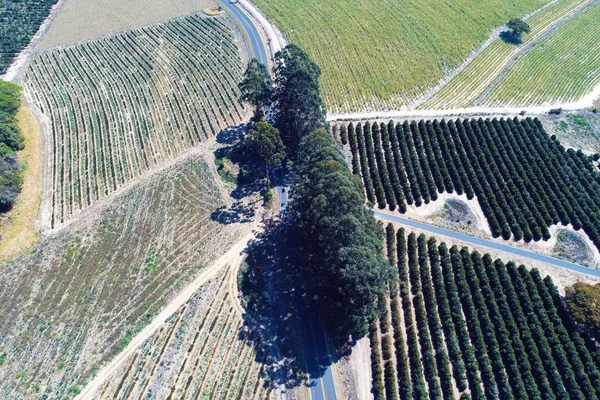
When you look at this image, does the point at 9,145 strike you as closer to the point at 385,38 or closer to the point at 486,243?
the point at 486,243

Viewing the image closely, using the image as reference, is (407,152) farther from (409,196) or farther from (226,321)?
(226,321)

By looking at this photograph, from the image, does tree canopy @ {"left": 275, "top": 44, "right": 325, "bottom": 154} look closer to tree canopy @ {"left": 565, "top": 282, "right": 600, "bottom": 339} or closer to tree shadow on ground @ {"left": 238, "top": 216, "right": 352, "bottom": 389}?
tree shadow on ground @ {"left": 238, "top": 216, "right": 352, "bottom": 389}

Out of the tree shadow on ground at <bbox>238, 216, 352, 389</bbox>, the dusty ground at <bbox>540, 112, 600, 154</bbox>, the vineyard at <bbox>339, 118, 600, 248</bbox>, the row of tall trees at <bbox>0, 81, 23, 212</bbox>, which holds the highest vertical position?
the dusty ground at <bbox>540, 112, 600, 154</bbox>

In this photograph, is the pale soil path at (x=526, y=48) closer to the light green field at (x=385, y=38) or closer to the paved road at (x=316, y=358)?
the light green field at (x=385, y=38)

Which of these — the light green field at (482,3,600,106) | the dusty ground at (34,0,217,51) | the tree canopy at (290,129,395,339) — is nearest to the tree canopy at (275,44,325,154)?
the tree canopy at (290,129,395,339)

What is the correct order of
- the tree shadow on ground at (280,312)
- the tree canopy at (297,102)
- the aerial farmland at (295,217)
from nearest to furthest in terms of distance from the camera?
the aerial farmland at (295,217) < the tree shadow on ground at (280,312) < the tree canopy at (297,102)

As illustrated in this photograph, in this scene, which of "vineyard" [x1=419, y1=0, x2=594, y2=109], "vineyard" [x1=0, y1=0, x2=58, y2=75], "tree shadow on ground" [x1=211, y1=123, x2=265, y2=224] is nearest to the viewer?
"tree shadow on ground" [x1=211, y1=123, x2=265, y2=224]

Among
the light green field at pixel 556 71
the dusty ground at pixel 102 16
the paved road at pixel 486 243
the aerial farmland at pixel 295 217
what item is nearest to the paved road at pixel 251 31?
the aerial farmland at pixel 295 217
